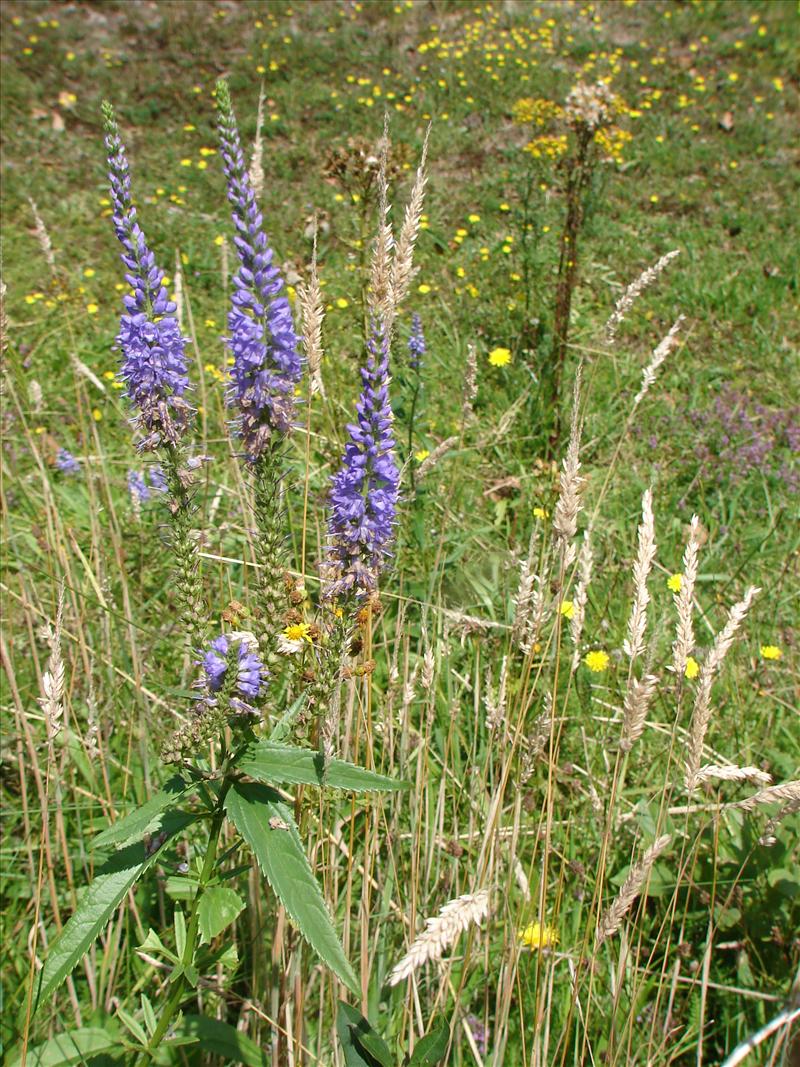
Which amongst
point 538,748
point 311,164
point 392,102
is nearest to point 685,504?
point 538,748

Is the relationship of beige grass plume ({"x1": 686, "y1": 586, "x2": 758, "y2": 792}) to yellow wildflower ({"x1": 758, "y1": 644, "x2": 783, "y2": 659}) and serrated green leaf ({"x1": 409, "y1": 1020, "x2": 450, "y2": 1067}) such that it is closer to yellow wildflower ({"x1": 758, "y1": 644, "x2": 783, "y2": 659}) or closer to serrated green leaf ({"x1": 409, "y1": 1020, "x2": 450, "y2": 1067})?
serrated green leaf ({"x1": 409, "y1": 1020, "x2": 450, "y2": 1067})

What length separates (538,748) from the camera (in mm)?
1617

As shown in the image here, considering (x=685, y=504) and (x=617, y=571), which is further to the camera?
(x=685, y=504)

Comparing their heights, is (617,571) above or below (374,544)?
below

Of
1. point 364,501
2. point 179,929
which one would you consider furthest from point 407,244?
point 179,929

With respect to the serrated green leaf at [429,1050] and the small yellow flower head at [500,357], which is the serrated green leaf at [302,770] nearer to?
the serrated green leaf at [429,1050]

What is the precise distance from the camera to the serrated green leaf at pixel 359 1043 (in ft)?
4.23

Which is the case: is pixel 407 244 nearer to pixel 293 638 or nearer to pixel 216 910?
pixel 293 638

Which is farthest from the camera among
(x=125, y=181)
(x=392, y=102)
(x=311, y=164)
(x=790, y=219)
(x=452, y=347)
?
(x=392, y=102)

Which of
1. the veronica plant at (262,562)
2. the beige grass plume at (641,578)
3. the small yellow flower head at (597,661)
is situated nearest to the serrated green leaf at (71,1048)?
the veronica plant at (262,562)

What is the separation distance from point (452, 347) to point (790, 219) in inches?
130

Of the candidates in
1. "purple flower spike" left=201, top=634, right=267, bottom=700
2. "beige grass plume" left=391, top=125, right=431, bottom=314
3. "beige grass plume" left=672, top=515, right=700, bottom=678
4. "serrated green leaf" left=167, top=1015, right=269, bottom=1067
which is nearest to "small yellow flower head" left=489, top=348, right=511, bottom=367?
"beige grass plume" left=391, top=125, right=431, bottom=314

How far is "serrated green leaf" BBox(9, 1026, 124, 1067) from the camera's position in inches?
67.3

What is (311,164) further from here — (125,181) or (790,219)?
(125,181)
